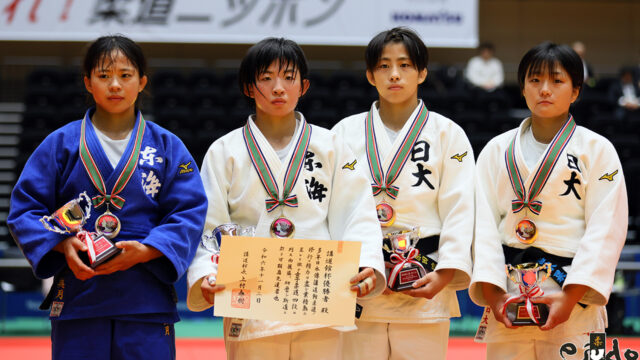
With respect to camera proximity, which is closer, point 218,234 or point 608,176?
point 218,234

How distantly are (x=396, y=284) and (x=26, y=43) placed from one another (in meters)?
11.6

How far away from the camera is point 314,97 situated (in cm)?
1058

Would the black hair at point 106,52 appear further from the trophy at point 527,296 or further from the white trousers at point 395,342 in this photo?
the trophy at point 527,296

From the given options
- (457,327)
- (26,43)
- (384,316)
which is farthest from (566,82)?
(26,43)

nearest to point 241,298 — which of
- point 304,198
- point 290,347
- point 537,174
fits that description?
point 290,347

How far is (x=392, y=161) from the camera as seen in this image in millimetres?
3148

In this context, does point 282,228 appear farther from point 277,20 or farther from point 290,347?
point 277,20

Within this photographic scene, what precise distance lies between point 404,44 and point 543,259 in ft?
3.74

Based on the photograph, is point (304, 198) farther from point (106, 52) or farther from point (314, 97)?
point (314, 97)

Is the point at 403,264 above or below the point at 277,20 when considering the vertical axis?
below

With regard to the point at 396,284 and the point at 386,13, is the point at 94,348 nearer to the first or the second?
the point at 396,284

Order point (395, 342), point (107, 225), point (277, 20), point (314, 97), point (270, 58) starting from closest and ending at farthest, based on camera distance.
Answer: point (107, 225) → point (270, 58) → point (395, 342) → point (277, 20) → point (314, 97)

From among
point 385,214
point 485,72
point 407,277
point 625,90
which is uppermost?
point 485,72

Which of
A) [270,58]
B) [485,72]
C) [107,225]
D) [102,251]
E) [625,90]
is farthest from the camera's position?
[485,72]
